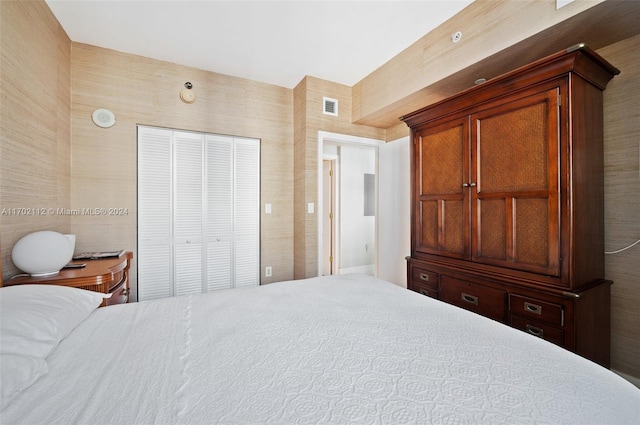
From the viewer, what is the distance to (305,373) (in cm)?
76

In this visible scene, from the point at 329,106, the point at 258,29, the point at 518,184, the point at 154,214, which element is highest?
the point at 258,29

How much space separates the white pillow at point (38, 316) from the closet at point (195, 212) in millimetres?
1733

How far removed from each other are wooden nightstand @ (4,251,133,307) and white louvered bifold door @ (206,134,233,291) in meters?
0.99

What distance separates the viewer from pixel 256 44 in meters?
2.57

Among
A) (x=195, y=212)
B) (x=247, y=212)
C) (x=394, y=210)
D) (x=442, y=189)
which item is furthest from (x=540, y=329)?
(x=195, y=212)

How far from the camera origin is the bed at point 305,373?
2.00 ft

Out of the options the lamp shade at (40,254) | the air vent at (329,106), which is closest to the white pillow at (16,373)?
the lamp shade at (40,254)

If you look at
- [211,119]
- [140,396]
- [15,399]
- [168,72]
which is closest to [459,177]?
[140,396]

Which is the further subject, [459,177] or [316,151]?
[316,151]

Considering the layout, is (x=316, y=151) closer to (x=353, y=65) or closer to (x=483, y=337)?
(x=353, y=65)

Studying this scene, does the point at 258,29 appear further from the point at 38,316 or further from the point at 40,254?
the point at 38,316

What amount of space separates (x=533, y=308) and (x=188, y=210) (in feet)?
10.0

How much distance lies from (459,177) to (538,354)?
1472 millimetres

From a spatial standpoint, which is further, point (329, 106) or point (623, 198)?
point (329, 106)
